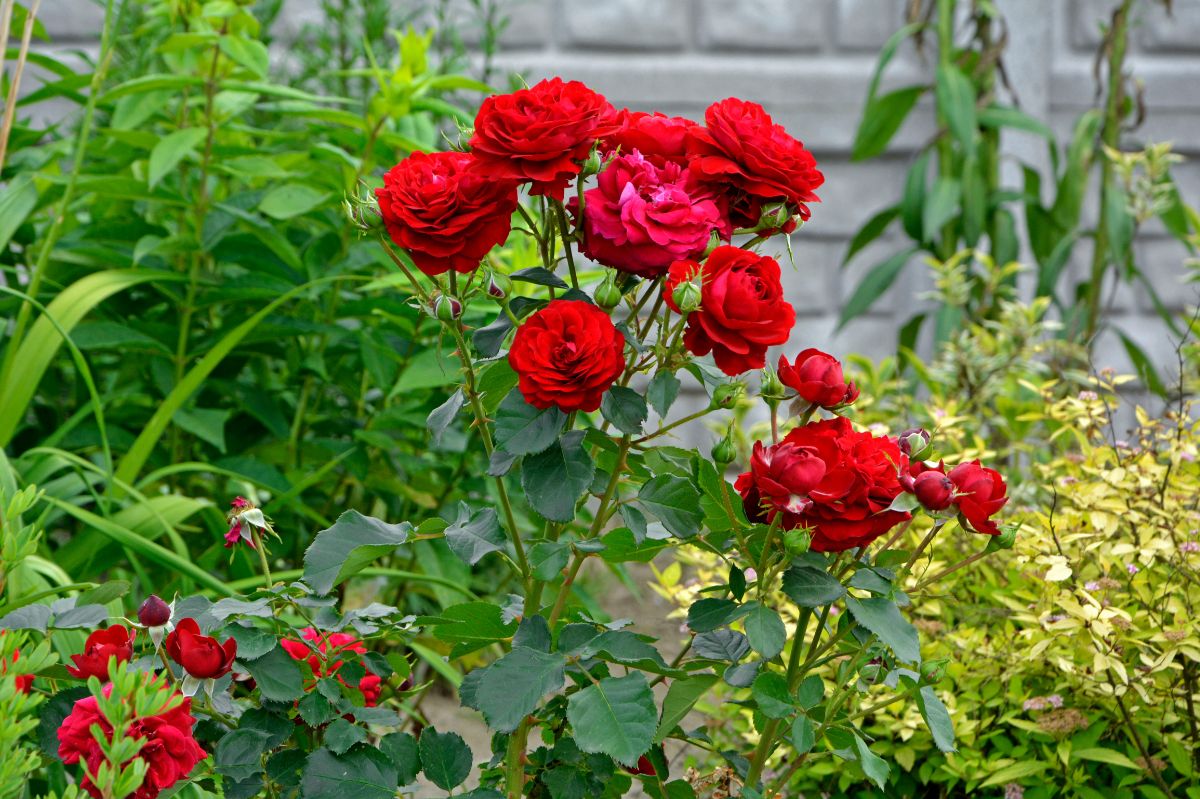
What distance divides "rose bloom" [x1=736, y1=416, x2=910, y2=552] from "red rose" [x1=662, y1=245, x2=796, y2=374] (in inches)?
2.1

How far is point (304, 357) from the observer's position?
135 centimetres

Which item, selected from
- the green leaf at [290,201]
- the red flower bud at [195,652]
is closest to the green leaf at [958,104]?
the green leaf at [290,201]

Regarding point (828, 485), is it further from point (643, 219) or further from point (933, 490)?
point (643, 219)

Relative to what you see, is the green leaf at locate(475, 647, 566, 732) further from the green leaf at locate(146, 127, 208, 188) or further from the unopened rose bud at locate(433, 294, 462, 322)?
the green leaf at locate(146, 127, 208, 188)

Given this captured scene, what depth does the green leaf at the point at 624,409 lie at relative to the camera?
64 cm

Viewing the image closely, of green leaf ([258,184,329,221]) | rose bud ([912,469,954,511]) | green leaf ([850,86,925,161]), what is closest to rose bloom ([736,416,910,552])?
rose bud ([912,469,954,511])

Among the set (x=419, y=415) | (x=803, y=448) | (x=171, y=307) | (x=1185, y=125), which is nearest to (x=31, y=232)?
(x=171, y=307)

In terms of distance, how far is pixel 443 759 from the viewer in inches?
28.6

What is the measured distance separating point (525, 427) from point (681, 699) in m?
0.20

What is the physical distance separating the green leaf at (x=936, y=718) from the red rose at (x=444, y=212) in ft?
1.23

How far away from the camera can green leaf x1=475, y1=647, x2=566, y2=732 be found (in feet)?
2.05

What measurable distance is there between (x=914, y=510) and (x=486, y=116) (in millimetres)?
325

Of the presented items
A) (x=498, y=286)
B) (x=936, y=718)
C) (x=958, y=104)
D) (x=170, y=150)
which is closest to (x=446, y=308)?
(x=498, y=286)

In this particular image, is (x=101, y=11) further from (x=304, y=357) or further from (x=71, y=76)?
(x=304, y=357)
